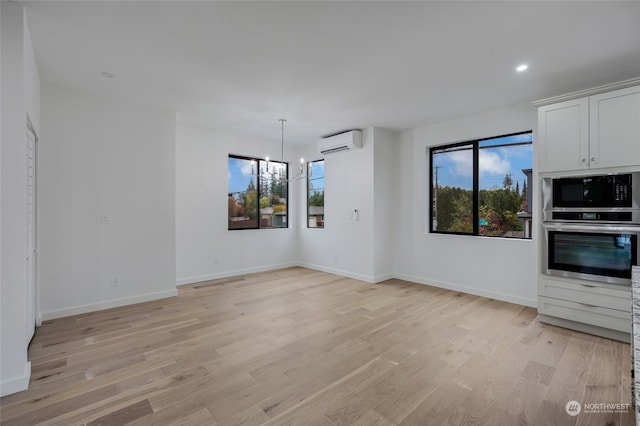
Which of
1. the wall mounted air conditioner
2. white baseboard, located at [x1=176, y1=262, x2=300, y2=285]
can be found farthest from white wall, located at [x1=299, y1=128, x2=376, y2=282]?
white baseboard, located at [x1=176, y1=262, x2=300, y2=285]

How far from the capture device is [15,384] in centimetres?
218

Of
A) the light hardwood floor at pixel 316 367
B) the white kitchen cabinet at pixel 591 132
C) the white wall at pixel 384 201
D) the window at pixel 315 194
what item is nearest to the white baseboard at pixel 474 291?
the light hardwood floor at pixel 316 367

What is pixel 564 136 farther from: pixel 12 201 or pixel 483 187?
pixel 12 201

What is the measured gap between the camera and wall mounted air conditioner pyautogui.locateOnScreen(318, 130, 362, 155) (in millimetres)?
5316

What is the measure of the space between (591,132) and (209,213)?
217 inches

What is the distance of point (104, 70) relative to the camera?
315cm

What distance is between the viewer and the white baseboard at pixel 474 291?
4035 mm

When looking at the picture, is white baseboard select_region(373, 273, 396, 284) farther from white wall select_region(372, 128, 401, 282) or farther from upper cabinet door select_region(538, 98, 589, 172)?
upper cabinet door select_region(538, 98, 589, 172)

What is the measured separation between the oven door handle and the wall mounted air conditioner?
3061 millimetres

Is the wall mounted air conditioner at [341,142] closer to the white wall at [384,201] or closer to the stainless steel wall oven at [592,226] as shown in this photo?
the white wall at [384,201]

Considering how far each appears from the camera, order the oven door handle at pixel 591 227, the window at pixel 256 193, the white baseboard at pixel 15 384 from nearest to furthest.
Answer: the white baseboard at pixel 15 384
the oven door handle at pixel 591 227
the window at pixel 256 193

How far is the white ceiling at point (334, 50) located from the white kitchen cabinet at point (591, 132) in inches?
12.6

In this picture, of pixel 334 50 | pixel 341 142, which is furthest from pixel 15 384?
pixel 341 142

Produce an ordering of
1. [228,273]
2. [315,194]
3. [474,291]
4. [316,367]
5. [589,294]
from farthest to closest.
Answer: [315,194]
[228,273]
[474,291]
[589,294]
[316,367]
